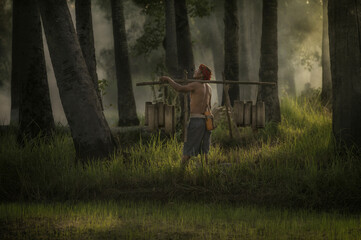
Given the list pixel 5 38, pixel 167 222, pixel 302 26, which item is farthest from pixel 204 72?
pixel 302 26

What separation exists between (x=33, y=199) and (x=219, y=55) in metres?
24.0

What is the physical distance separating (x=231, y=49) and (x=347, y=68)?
8.58 metres

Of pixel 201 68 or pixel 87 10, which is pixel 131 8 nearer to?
pixel 87 10

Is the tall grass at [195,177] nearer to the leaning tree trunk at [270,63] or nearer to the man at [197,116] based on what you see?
the man at [197,116]

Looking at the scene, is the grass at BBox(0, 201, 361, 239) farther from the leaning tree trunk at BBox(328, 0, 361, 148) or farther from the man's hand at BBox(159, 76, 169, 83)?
the man's hand at BBox(159, 76, 169, 83)

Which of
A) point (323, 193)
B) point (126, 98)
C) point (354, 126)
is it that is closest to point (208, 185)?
point (323, 193)

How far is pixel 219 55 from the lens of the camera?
31.1m

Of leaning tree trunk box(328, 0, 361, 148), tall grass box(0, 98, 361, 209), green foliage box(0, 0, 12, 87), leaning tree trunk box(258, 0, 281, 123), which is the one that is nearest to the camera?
tall grass box(0, 98, 361, 209)

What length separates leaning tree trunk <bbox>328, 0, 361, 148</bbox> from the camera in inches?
355

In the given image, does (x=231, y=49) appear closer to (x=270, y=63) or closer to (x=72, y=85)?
(x=270, y=63)

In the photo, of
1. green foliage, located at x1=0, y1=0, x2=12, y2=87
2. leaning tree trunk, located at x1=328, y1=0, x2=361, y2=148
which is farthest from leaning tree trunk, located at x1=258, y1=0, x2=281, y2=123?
green foliage, located at x1=0, y1=0, x2=12, y2=87

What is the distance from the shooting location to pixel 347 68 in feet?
29.8

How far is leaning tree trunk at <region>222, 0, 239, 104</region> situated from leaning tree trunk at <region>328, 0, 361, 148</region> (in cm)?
788

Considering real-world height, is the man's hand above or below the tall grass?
above
